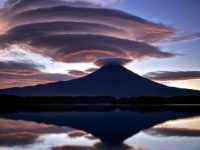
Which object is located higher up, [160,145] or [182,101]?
[182,101]

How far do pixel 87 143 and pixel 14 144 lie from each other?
2.13 meters

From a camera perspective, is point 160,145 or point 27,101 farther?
point 27,101

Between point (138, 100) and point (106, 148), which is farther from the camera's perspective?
point (138, 100)

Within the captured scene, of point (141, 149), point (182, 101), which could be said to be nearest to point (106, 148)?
point (141, 149)

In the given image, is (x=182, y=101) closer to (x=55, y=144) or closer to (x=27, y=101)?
(x=27, y=101)

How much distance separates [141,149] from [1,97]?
6741 cm

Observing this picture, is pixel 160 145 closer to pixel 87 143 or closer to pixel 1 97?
pixel 87 143

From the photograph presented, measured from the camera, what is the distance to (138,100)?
74250 mm

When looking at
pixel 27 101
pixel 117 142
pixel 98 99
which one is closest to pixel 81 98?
pixel 98 99

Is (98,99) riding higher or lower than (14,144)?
higher

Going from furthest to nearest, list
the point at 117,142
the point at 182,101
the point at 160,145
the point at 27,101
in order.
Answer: the point at 182,101 → the point at 27,101 → the point at 117,142 → the point at 160,145

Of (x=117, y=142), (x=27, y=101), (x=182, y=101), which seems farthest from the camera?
(x=182, y=101)

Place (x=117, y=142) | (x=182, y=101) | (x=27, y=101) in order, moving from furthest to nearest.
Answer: (x=182, y=101) < (x=27, y=101) < (x=117, y=142)

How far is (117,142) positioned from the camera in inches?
414
